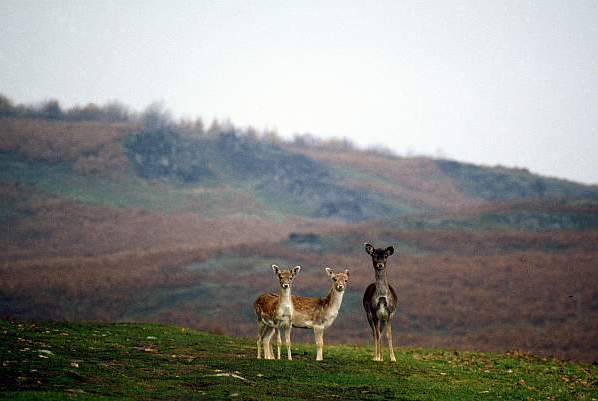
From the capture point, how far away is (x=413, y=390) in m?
21.8

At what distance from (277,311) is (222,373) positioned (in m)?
2.88

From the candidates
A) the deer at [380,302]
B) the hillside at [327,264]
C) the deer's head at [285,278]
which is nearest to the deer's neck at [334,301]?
the deer's head at [285,278]

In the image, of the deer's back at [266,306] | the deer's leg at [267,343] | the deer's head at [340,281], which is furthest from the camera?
the deer's leg at [267,343]

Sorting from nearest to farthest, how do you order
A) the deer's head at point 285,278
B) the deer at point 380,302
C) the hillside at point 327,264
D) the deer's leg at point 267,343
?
1. the deer's head at point 285,278
2. the deer's leg at point 267,343
3. the deer at point 380,302
4. the hillside at point 327,264

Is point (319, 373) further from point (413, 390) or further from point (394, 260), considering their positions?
point (394, 260)

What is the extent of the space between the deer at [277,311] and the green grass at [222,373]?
0.92 m

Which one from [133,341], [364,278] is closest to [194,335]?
[133,341]

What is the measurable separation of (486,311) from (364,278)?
19777 millimetres

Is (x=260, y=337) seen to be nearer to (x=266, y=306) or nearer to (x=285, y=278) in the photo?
(x=266, y=306)

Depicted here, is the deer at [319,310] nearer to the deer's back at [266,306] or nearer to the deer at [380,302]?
the deer's back at [266,306]

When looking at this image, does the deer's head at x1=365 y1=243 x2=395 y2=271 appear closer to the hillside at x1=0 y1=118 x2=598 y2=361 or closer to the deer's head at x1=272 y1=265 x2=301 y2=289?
the deer's head at x1=272 y1=265 x2=301 y2=289

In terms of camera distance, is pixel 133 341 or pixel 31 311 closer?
pixel 133 341

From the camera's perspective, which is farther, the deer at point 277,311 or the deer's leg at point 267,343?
the deer's leg at point 267,343

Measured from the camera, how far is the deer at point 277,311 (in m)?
23.9
